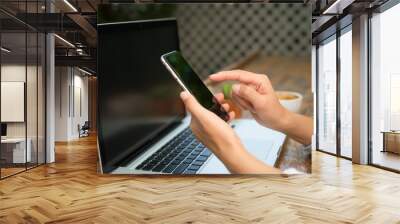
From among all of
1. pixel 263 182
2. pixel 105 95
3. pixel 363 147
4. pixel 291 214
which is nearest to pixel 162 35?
pixel 105 95

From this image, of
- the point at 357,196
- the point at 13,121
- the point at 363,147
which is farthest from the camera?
the point at 363,147

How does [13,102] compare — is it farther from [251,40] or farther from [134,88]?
[251,40]

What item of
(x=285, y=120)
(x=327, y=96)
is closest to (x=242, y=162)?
(x=285, y=120)

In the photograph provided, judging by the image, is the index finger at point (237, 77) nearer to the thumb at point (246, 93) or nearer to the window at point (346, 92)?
the thumb at point (246, 93)

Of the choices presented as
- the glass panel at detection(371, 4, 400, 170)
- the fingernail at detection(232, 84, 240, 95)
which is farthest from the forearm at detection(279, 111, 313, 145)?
the glass panel at detection(371, 4, 400, 170)

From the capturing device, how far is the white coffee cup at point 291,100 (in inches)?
241

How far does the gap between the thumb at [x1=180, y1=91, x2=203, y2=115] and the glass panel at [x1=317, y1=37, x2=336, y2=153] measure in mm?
5431

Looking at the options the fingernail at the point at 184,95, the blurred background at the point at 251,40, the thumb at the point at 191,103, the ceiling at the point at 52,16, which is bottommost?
the thumb at the point at 191,103

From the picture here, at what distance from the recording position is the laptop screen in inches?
237

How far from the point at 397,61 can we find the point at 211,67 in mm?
3604

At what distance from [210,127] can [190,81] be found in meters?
0.75

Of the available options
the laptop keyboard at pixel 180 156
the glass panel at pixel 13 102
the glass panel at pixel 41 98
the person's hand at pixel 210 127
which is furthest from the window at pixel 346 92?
the glass panel at pixel 13 102

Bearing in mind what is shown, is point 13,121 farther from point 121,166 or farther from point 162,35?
point 162,35

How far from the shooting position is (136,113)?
20.0 feet
